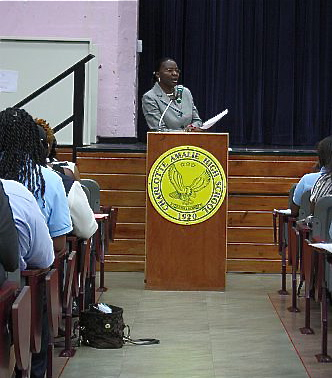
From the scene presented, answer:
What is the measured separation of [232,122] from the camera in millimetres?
10789

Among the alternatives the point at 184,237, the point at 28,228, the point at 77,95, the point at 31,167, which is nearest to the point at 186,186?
the point at 184,237

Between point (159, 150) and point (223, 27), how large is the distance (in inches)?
152

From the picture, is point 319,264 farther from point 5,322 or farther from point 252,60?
point 252,60

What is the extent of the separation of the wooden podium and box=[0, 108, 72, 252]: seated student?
9.49 ft

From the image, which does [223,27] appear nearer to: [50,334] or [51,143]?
[51,143]

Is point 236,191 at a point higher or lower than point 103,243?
higher

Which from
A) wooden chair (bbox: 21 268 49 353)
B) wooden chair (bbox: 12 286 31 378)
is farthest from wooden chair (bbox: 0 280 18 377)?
wooden chair (bbox: 21 268 49 353)

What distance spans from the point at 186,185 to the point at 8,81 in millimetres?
3213

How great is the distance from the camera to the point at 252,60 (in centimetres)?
1073

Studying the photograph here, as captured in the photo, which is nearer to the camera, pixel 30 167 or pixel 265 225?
pixel 30 167

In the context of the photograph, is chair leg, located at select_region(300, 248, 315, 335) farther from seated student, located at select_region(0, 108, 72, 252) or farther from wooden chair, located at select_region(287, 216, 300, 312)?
seated student, located at select_region(0, 108, 72, 252)

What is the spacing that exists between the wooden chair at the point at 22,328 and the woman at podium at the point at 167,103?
4.65 m

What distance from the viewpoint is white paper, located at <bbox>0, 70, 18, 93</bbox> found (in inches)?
376

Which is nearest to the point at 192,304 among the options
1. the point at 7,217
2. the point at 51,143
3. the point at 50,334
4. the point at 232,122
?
the point at 51,143
